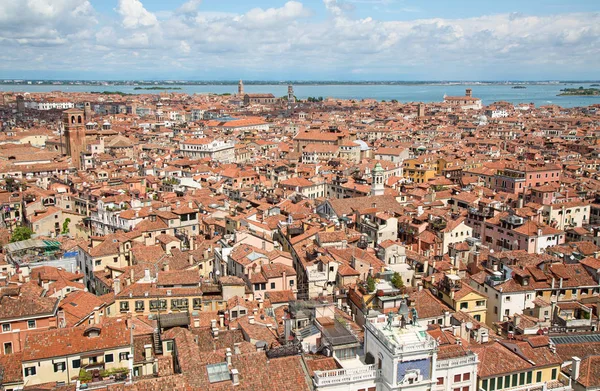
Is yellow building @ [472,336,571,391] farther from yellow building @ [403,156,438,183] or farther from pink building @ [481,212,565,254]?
yellow building @ [403,156,438,183]

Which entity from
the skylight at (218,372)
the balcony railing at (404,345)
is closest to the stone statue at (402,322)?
the balcony railing at (404,345)

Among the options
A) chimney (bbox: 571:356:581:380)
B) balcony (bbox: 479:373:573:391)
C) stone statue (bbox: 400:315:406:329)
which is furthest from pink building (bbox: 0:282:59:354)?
chimney (bbox: 571:356:581:380)

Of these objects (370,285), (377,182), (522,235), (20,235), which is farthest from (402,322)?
(377,182)

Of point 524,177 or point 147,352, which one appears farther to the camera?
point 524,177

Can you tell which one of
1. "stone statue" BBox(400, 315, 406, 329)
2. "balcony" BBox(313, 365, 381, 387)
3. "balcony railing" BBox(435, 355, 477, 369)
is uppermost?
"stone statue" BBox(400, 315, 406, 329)

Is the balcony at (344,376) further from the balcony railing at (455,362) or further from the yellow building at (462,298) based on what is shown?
the yellow building at (462,298)

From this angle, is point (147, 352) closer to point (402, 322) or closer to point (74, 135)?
point (402, 322)
